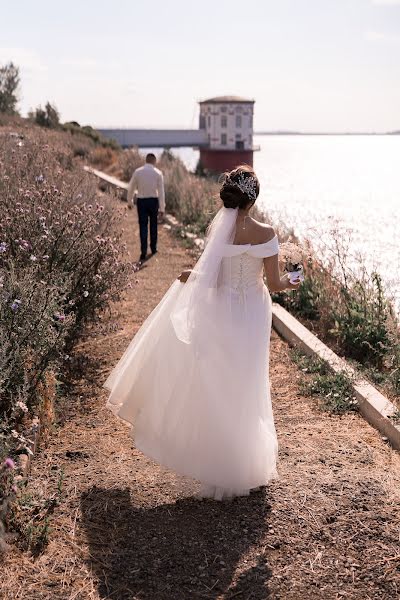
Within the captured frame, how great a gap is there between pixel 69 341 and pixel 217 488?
2.69 metres

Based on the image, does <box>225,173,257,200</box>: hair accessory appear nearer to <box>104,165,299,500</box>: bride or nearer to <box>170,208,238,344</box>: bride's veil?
<box>104,165,299,500</box>: bride

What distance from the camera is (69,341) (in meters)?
6.18

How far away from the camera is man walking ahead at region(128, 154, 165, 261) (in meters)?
11.9

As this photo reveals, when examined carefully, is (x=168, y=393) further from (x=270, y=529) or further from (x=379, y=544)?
(x=379, y=544)

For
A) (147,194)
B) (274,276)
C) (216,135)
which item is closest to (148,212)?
(147,194)

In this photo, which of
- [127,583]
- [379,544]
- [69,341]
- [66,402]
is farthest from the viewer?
[69,341]

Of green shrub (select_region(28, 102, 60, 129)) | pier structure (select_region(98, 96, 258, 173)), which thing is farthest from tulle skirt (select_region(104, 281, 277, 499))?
pier structure (select_region(98, 96, 258, 173))

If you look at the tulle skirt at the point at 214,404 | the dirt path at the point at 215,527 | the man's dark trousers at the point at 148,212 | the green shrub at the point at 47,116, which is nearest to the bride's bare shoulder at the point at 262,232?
the tulle skirt at the point at 214,404

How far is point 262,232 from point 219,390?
3.11 feet

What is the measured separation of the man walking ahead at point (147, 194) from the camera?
11.9 m

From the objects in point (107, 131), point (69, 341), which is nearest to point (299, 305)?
point (69, 341)

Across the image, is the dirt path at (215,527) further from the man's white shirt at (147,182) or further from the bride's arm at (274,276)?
the man's white shirt at (147,182)

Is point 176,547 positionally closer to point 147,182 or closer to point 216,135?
point 147,182

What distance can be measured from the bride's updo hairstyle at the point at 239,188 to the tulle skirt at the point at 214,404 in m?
0.53
